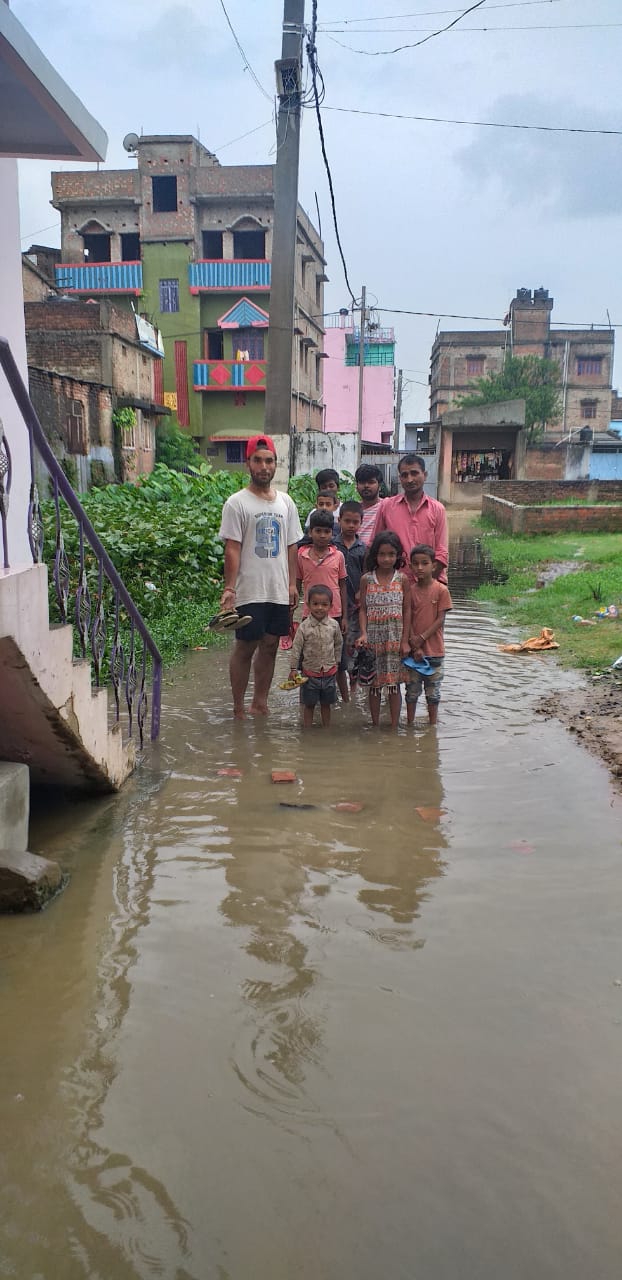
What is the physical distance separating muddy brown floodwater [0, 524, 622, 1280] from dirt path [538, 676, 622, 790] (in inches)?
28.5

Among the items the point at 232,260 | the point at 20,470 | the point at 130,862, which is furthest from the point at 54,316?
the point at 130,862

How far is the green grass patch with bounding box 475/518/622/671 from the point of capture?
811 cm

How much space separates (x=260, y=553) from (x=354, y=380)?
47321mm

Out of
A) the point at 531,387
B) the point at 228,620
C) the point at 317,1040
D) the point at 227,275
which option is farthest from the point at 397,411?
the point at 317,1040

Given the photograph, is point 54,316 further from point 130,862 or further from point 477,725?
point 130,862

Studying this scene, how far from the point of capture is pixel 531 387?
4459cm

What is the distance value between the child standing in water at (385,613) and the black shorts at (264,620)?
50 centimetres

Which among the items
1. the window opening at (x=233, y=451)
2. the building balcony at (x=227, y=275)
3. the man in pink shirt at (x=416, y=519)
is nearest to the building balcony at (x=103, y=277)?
the building balcony at (x=227, y=275)

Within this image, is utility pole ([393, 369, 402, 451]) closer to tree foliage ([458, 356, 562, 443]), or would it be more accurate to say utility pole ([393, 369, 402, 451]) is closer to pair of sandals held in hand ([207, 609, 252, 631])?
tree foliage ([458, 356, 562, 443])

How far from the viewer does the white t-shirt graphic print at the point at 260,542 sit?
538 centimetres

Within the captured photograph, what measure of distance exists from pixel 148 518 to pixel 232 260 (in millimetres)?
27491

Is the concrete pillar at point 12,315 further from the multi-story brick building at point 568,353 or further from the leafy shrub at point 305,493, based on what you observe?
the multi-story brick building at point 568,353

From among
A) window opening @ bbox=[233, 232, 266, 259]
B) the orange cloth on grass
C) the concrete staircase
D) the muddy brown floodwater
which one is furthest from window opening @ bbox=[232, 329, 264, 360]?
the muddy brown floodwater

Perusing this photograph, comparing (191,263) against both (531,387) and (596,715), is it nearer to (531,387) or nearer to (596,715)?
(531,387)
